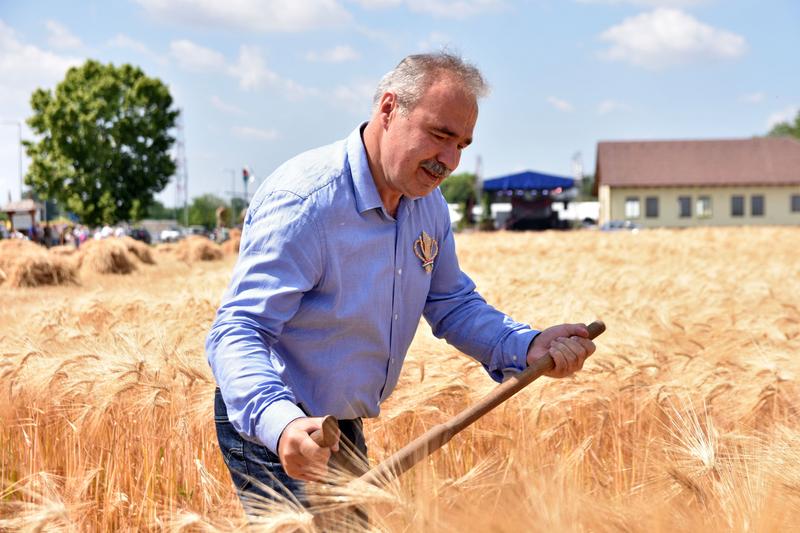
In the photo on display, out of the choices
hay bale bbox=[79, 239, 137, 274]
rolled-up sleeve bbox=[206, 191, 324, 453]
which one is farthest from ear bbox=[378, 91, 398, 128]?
hay bale bbox=[79, 239, 137, 274]

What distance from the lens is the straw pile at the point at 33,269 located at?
14594 mm

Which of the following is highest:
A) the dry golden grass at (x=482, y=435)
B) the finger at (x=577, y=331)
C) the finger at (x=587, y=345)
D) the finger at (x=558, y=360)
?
the finger at (x=577, y=331)

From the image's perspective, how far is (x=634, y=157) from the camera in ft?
195

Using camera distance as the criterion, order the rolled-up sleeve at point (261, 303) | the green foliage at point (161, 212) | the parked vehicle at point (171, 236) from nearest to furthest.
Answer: the rolled-up sleeve at point (261, 303)
the parked vehicle at point (171, 236)
the green foliage at point (161, 212)

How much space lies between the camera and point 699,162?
5828 centimetres

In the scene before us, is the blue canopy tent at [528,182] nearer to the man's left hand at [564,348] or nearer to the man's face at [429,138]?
the man's left hand at [564,348]

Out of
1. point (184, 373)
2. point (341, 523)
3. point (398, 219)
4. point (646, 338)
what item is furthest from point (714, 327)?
point (341, 523)

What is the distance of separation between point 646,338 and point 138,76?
49.0 metres

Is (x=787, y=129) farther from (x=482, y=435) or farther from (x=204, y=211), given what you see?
(x=482, y=435)

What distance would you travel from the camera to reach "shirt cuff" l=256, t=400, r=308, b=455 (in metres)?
1.82

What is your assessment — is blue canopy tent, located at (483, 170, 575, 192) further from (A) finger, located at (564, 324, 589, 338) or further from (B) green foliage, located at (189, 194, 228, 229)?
(B) green foliage, located at (189, 194, 228, 229)

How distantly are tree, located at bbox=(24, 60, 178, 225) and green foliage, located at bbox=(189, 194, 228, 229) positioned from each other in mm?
68067

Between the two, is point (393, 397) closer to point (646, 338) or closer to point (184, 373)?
point (184, 373)

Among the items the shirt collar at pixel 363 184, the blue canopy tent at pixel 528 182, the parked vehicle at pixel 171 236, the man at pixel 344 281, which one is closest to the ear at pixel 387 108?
the man at pixel 344 281
